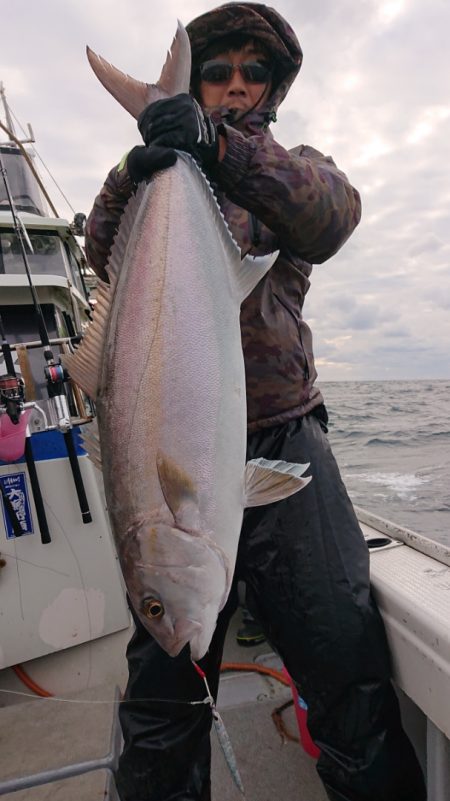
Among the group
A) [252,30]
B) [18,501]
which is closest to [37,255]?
[18,501]

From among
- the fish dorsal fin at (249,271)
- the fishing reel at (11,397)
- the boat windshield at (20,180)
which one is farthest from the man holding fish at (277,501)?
the boat windshield at (20,180)

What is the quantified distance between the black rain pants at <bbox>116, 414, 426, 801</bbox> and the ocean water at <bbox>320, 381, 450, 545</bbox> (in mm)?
3401

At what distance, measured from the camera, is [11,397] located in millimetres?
2832

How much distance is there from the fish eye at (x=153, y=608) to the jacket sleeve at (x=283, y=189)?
113 cm

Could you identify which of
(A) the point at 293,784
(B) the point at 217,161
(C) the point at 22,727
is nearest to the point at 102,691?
(C) the point at 22,727

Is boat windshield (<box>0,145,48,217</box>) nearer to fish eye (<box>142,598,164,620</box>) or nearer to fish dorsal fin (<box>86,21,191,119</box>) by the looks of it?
fish dorsal fin (<box>86,21,191,119</box>)

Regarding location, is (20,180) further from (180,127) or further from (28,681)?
(180,127)

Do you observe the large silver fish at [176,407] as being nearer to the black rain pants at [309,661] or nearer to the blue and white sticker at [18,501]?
the black rain pants at [309,661]

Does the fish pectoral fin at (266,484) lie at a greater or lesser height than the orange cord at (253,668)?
greater

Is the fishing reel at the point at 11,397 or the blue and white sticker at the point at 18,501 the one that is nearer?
the fishing reel at the point at 11,397

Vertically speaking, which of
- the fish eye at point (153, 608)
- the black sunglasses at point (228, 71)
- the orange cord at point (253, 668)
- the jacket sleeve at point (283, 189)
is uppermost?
the black sunglasses at point (228, 71)

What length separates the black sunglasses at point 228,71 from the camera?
187cm

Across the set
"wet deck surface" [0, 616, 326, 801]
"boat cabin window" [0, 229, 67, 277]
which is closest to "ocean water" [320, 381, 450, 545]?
"wet deck surface" [0, 616, 326, 801]

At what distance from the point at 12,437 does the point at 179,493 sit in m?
1.93
